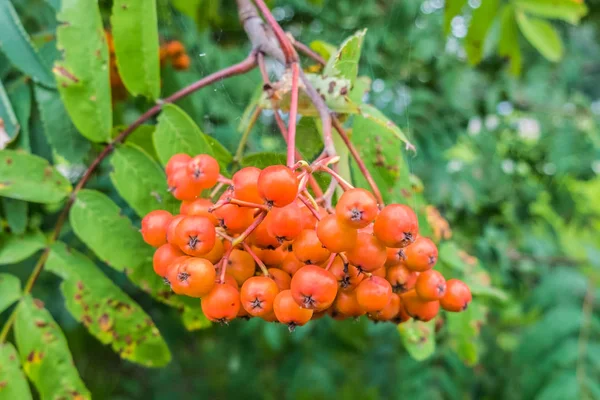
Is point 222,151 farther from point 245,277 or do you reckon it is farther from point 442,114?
point 442,114

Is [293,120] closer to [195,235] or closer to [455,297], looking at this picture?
[195,235]

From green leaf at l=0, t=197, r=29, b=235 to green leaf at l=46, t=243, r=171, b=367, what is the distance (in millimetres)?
103

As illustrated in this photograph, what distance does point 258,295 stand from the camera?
0.79m

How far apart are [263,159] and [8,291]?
62 cm

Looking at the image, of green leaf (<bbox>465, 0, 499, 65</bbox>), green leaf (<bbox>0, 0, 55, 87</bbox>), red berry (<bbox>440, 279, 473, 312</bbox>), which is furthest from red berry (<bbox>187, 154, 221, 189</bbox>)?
green leaf (<bbox>465, 0, 499, 65</bbox>)

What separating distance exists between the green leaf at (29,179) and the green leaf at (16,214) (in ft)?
0.33

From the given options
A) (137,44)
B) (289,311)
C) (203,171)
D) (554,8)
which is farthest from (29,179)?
(554,8)

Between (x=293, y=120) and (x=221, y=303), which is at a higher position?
(x=293, y=120)

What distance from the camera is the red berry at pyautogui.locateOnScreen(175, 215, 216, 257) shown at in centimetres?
78

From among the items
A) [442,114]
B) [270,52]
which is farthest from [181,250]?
[442,114]

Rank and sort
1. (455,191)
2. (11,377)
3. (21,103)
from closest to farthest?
1. (11,377)
2. (21,103)
3. (455,191)

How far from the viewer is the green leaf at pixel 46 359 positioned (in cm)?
107

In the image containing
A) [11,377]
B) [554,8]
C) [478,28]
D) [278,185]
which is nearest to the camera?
[278,185]

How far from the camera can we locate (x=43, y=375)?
1.07 meters
